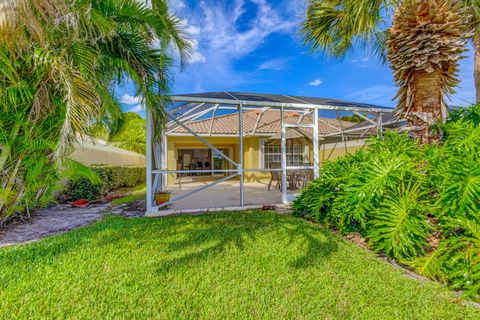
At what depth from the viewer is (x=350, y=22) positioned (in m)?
6.19

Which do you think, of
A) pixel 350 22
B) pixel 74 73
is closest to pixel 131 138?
pixel 74 73

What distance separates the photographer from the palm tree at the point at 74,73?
177 inches

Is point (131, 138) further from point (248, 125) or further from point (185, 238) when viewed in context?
point (185, 238)

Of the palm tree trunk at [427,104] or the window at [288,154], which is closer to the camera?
the palm tree trunk at [427,104]

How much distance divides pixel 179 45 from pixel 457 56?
5.92 metres

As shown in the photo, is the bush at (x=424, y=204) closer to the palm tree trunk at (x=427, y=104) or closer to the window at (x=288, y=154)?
the palm tree trunk at (x=427, y=104)

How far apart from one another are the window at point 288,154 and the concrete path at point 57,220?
8723mm

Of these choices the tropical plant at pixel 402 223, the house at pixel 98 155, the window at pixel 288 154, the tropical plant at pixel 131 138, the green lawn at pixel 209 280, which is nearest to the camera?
the green lawn at pixel 209 280

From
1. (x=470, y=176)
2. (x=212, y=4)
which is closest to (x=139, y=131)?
(x=212, y=4)

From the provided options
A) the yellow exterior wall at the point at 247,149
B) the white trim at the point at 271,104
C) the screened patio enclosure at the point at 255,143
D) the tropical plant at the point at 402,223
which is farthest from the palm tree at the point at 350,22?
the yellow exterior wall at the point at 247,149

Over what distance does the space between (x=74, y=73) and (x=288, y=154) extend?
12780 millimetres

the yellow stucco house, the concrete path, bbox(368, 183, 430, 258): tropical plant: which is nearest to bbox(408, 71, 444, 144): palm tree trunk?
bbox(368, 183, 430, 258): tropical plant

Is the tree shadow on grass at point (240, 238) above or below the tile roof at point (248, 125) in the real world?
below

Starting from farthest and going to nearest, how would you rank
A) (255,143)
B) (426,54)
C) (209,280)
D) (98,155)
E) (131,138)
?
(131,138)
(255,143)
(98,155)
(426,54)
(209,280)
